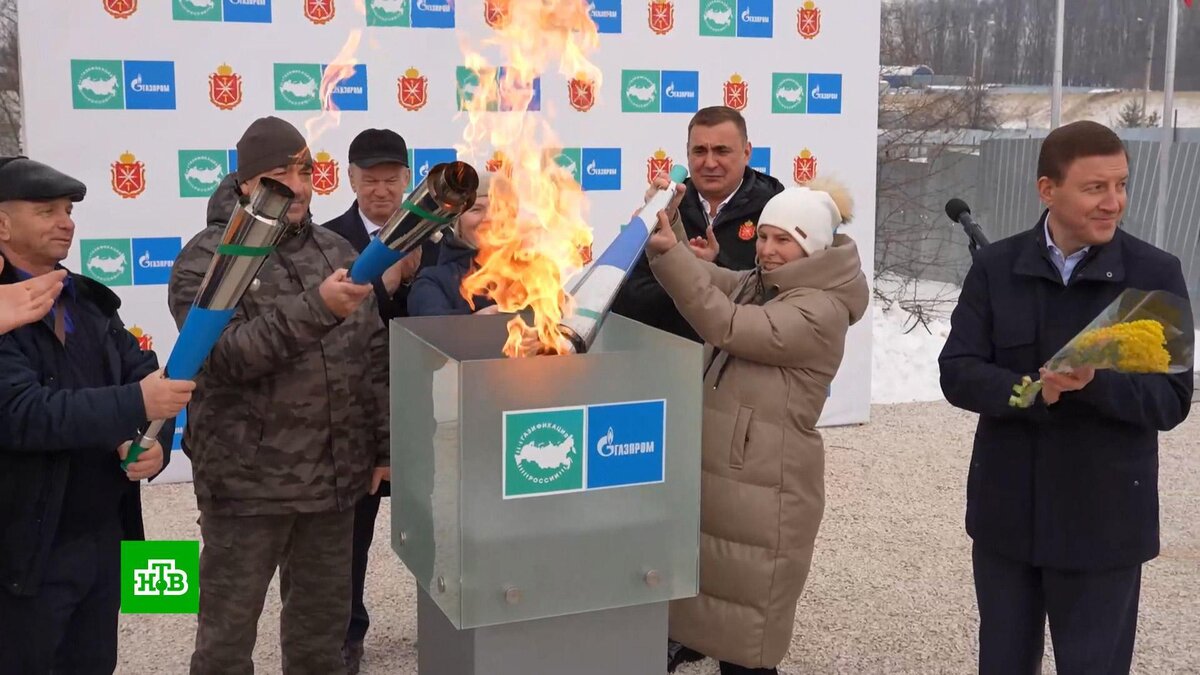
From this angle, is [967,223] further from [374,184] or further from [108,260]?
[108,260]

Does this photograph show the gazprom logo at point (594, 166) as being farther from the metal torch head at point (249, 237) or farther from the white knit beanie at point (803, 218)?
the metal torch head at point (249, 237)

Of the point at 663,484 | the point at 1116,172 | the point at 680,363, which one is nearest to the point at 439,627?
the point at 663,484

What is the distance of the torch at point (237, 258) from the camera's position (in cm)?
220

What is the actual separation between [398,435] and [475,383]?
61 centimetres

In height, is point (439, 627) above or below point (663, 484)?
below

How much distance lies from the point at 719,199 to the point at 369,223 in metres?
1.43

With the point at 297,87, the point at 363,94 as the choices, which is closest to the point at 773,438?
the point at 363,94

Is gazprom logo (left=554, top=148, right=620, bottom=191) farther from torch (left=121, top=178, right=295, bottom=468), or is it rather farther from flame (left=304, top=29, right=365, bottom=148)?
torch (left=121, top=178, right=295, bottom=468)

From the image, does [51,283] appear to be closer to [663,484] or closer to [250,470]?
[250,470]

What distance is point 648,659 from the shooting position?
231 cm

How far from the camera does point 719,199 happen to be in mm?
4348

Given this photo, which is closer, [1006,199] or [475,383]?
[475,383]

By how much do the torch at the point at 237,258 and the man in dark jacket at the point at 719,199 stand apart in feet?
6.63

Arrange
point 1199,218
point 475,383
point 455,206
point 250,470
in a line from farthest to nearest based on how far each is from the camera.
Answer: point 1199,218 < point 250,470 < point 455,206 < point 475,383
